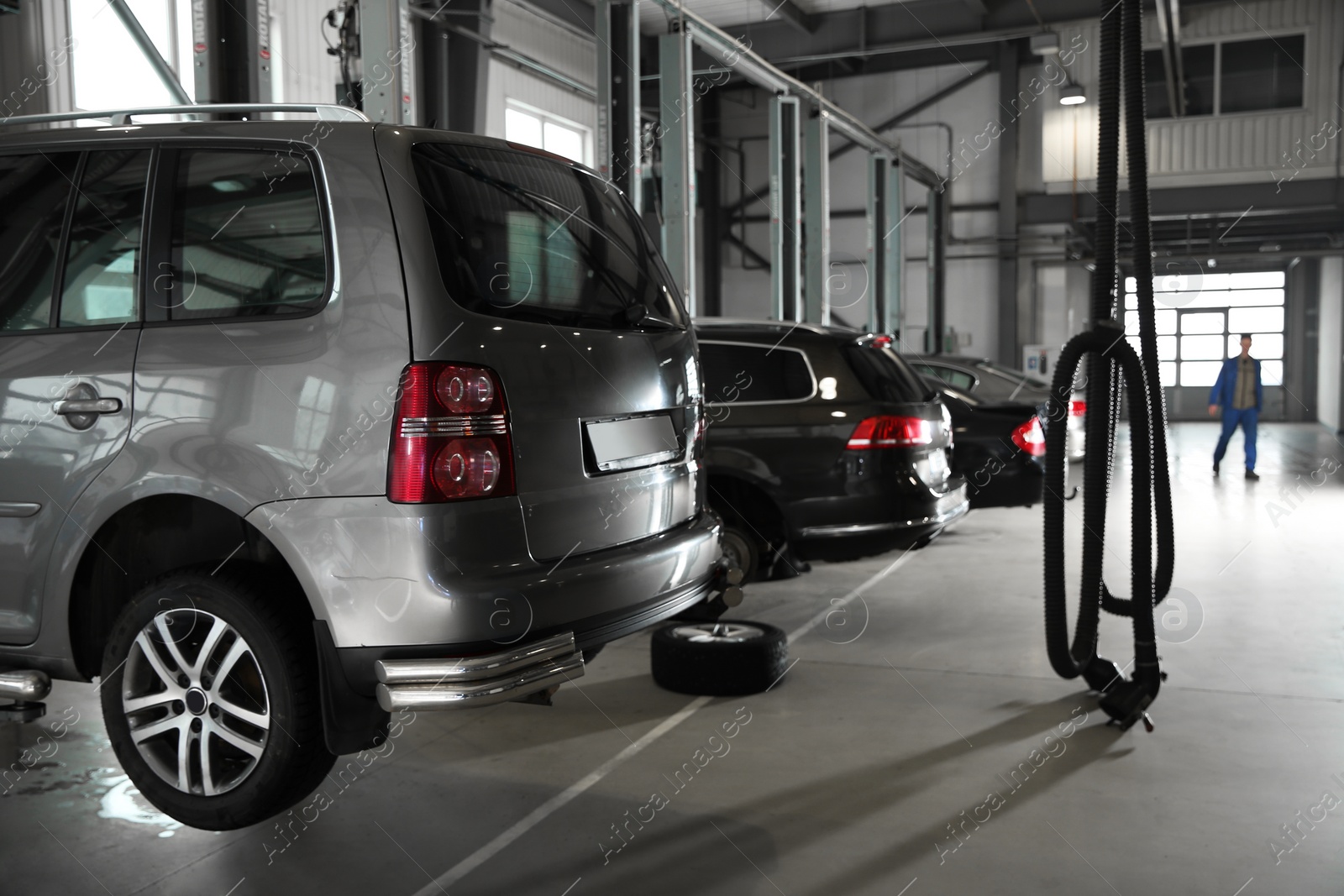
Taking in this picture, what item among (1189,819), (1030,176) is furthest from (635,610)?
(1030,176)

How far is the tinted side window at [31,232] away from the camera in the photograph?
3078mm

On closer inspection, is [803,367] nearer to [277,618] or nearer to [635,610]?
[635,610]

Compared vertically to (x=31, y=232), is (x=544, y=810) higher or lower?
lower

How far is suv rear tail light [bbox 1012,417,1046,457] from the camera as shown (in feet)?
27.3

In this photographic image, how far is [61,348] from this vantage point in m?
2.97

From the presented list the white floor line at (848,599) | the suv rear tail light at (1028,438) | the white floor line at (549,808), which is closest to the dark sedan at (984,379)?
the suv rear tail light at (1028,438)

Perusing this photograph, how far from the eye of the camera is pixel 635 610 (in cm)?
301

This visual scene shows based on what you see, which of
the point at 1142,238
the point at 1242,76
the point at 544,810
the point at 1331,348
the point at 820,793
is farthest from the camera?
the point at 1331,348

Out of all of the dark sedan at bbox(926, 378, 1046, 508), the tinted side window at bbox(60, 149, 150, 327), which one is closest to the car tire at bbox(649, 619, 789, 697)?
the tinted side window at bbox(60, 149, 150, 327)

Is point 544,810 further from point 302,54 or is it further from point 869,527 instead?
point 302,54

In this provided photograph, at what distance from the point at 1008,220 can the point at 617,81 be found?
13887 mm

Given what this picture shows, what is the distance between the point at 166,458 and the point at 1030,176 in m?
19.8

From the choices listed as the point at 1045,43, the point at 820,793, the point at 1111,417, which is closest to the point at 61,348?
the point at 820,793

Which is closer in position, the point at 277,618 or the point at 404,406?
the point at 404,406
